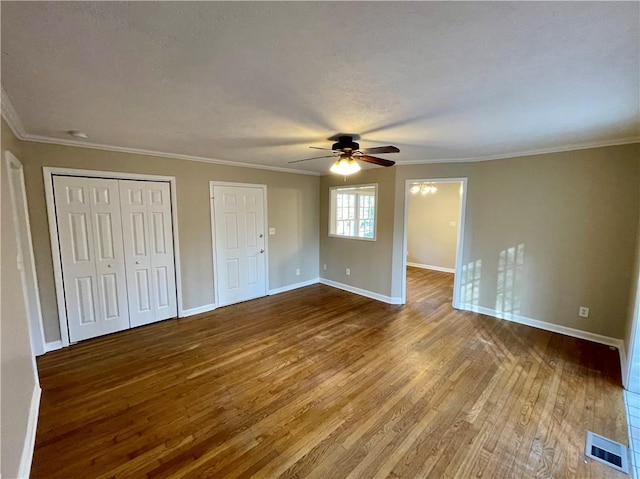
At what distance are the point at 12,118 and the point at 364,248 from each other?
455 centimetres

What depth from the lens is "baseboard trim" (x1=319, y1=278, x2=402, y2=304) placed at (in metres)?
4.69

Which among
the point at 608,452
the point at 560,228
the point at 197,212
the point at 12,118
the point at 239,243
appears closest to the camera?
the point at 608,452

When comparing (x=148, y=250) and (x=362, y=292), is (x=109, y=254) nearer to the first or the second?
(x=148, y=250)

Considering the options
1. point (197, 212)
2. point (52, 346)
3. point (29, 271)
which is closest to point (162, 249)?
point (197, 212)

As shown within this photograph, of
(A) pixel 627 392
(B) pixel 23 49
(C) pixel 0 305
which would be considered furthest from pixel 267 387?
(A) pixel 627 392

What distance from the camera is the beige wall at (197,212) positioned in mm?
2988

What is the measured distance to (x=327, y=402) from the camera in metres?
2.34

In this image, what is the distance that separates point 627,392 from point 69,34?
4.70 m

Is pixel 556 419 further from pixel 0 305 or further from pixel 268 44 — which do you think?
pixel 0 305

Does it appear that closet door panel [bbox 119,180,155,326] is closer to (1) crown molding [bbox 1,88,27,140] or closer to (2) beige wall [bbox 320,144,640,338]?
(1) crown molding [bbox 1,88,27,140]

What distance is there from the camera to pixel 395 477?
1694 millimetres

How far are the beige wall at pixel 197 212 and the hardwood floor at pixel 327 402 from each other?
78cm

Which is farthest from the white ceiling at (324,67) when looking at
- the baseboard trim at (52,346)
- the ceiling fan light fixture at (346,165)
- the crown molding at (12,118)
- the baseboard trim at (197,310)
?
the baseboard trim at (197,310)

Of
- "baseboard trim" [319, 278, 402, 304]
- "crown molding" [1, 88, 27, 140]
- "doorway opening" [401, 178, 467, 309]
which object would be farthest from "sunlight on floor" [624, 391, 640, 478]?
"crown molding" [1, 88, 27, 140]
